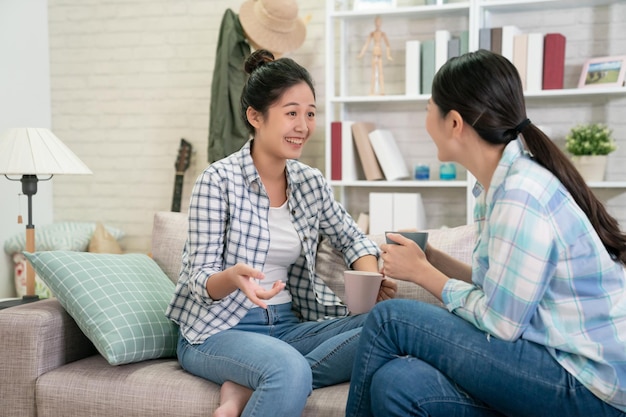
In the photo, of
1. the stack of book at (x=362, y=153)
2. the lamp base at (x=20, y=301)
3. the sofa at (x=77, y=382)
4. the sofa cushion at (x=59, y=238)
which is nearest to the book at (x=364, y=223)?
the stack of book at (x=362, y=153)

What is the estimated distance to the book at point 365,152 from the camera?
3.85 metres

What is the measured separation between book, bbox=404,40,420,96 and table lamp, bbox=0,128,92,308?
1.66 metres

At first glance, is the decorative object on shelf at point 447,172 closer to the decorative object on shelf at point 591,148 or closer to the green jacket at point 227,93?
the decorative object on shelf at point 591,148

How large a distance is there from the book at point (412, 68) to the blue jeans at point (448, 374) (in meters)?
2.33

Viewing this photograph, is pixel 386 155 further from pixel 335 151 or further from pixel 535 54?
pixel 535 54

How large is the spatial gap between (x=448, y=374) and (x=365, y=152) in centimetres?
240

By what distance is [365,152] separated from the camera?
386 cm

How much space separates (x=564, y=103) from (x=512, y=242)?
8.46 ft

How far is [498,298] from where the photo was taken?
1463 mm

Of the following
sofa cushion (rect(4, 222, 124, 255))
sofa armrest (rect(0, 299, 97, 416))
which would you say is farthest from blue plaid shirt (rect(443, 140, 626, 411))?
sofa cushion (rect(4, 222, 124, 255))

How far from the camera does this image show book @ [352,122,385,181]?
385 centimetres

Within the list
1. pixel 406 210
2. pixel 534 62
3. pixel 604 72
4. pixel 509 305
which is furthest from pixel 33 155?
pixel 604 72

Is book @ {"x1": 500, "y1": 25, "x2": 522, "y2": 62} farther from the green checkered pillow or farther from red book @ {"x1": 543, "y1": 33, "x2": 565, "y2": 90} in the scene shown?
the green checkered pillow

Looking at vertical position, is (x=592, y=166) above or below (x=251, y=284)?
above
